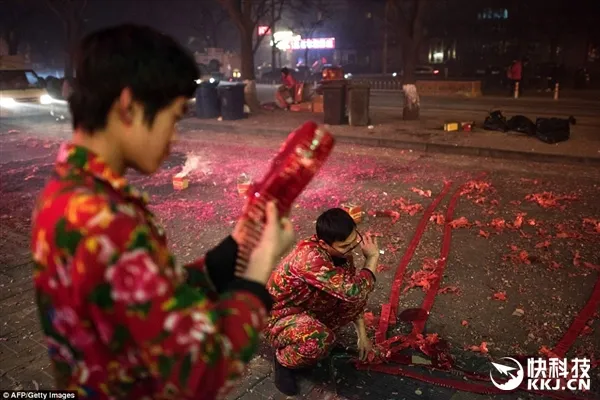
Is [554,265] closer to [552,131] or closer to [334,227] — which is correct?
[334,227]

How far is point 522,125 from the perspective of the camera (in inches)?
475

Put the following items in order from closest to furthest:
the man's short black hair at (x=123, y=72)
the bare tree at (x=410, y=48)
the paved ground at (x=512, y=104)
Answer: the man's short black hair at (x=123, y=72)
the bare tree at (x=410, y=48)
the paved ground at (x=512, y=104)

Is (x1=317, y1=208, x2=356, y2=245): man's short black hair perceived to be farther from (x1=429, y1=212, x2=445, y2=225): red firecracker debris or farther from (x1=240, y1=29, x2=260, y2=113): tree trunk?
(x1=240, y1=29, x2=260, y2=113): tree trunk

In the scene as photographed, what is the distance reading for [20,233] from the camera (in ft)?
20.8

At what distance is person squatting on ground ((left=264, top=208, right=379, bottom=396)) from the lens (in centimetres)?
300

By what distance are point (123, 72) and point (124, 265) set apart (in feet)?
1.51

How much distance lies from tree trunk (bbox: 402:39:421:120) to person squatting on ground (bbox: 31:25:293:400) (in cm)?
1448

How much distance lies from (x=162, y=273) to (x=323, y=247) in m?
2.02

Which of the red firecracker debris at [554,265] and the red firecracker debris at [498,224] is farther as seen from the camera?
the red firecracker debris at [498,224]

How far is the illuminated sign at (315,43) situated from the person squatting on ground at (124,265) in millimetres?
52324

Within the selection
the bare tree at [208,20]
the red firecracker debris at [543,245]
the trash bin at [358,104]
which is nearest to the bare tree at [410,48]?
the trash bin at [358,104]

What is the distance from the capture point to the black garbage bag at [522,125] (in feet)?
38.9

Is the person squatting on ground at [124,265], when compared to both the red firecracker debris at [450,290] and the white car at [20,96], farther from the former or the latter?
the white car at [20,96]

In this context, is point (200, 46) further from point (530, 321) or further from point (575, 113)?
point (530, 321)
